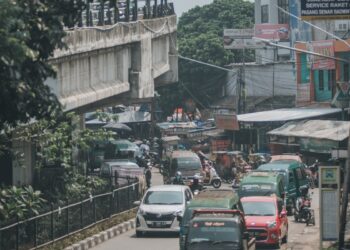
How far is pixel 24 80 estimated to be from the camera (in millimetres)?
13711

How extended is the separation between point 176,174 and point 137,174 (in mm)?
2434

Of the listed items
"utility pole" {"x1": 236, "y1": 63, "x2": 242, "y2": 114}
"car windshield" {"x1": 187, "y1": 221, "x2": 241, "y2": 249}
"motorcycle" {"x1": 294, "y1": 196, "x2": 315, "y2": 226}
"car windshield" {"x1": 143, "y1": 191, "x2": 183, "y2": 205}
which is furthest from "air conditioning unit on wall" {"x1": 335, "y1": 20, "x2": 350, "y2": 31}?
"car windshield" {"x1": 187, "y1": 221, "x2": 241, "y2": 249}

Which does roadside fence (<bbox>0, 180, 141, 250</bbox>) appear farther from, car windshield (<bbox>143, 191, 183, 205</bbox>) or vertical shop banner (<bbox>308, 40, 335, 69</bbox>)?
vertical shop banner (<bbox>308, 40, 335, 69</bbox>)

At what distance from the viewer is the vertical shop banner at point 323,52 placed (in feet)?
176

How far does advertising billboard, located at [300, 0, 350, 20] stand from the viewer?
28000mm

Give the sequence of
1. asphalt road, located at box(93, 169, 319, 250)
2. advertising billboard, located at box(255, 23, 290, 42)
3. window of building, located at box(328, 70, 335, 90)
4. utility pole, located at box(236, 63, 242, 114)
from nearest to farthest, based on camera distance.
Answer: asphalt road, located at box(93, 169, 319, 250), window of building, located at box(328, 70, 335, 90), utility pole, located at box(236, 63, 242, 114), advertising billboard, located at box(255, 23, 290, 42)

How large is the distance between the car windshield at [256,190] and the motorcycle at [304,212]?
1116mm

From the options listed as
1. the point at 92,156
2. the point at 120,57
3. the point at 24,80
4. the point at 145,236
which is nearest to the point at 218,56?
the point at 92,156

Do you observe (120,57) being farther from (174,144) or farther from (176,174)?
(174,144)

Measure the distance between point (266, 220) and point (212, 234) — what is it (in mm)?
5323

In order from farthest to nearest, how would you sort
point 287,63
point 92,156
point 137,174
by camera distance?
point 287,63
point 92,156
point 137,174

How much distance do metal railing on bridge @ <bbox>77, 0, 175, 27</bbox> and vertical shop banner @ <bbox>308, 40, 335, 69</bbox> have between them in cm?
808

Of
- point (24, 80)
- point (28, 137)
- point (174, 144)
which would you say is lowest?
point (174, 144)

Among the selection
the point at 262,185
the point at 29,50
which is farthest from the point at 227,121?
the point at 29,50
